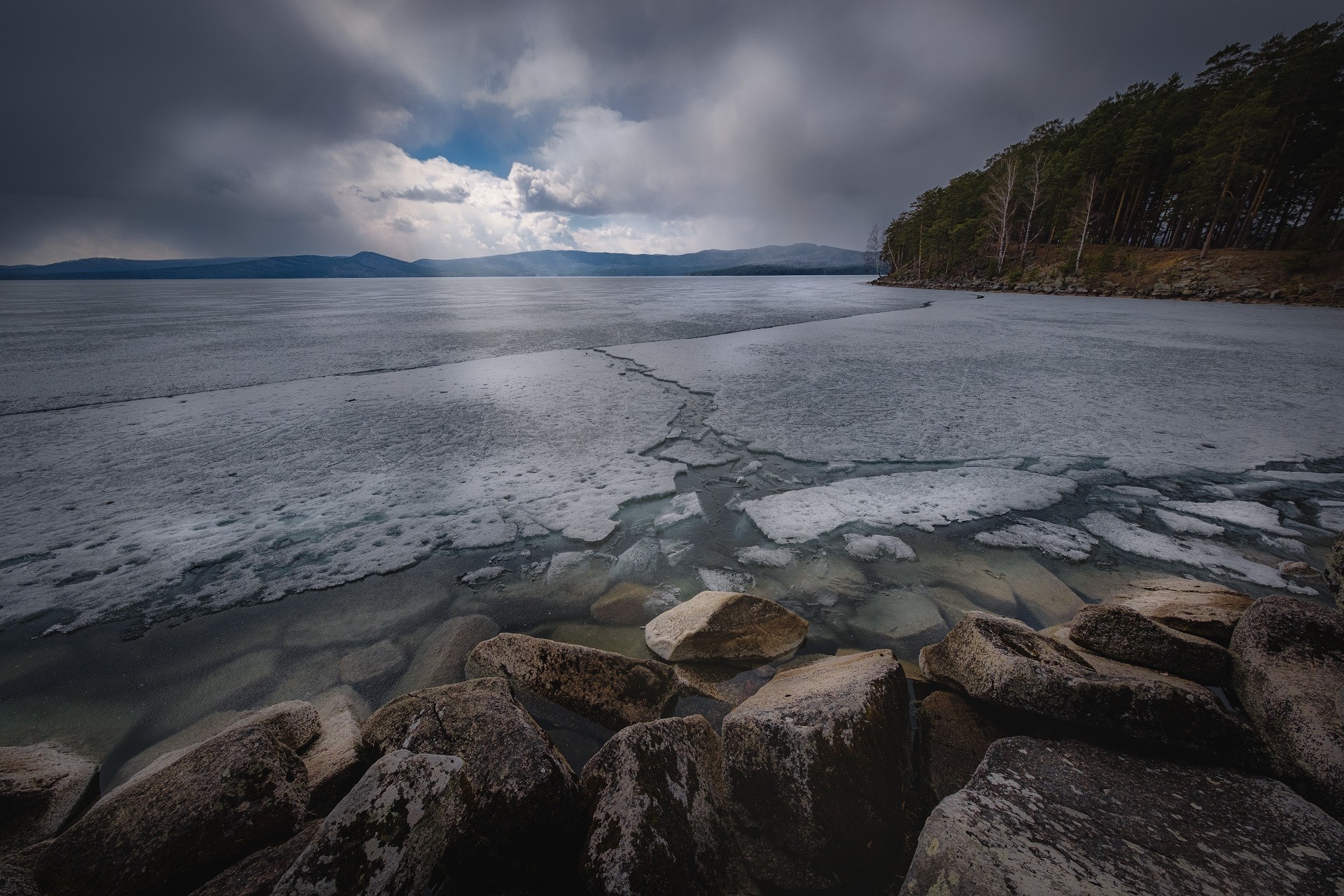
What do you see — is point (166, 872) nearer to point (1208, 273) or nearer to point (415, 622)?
point (415, 622)

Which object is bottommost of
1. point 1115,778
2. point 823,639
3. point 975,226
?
point 823,639

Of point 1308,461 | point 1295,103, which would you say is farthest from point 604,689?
point 1295,103

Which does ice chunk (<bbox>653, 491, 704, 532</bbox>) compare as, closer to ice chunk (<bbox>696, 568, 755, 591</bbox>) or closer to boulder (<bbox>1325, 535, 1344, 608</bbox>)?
ice chunk (<bbox>696, 568, 755, 591</bbox>)

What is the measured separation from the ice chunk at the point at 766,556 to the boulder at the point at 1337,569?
272cm

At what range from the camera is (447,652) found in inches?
105

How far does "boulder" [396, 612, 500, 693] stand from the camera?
250cm

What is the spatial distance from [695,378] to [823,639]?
20.0 ft

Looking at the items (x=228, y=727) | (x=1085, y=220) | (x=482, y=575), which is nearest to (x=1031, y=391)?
(x=482, y=575)

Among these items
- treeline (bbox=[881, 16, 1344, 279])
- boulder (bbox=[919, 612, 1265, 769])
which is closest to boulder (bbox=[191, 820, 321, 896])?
boulder (bbox=[919, 612, 1265, 769])

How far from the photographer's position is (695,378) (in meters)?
8.37

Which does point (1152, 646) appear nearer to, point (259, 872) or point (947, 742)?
point (947, 742)

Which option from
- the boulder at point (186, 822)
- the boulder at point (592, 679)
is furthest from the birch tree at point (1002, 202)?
the boulder at point (186, 822)

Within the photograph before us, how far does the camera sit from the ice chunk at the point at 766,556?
3.43m

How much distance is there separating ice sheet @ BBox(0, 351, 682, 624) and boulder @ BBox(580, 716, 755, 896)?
6.98ft
